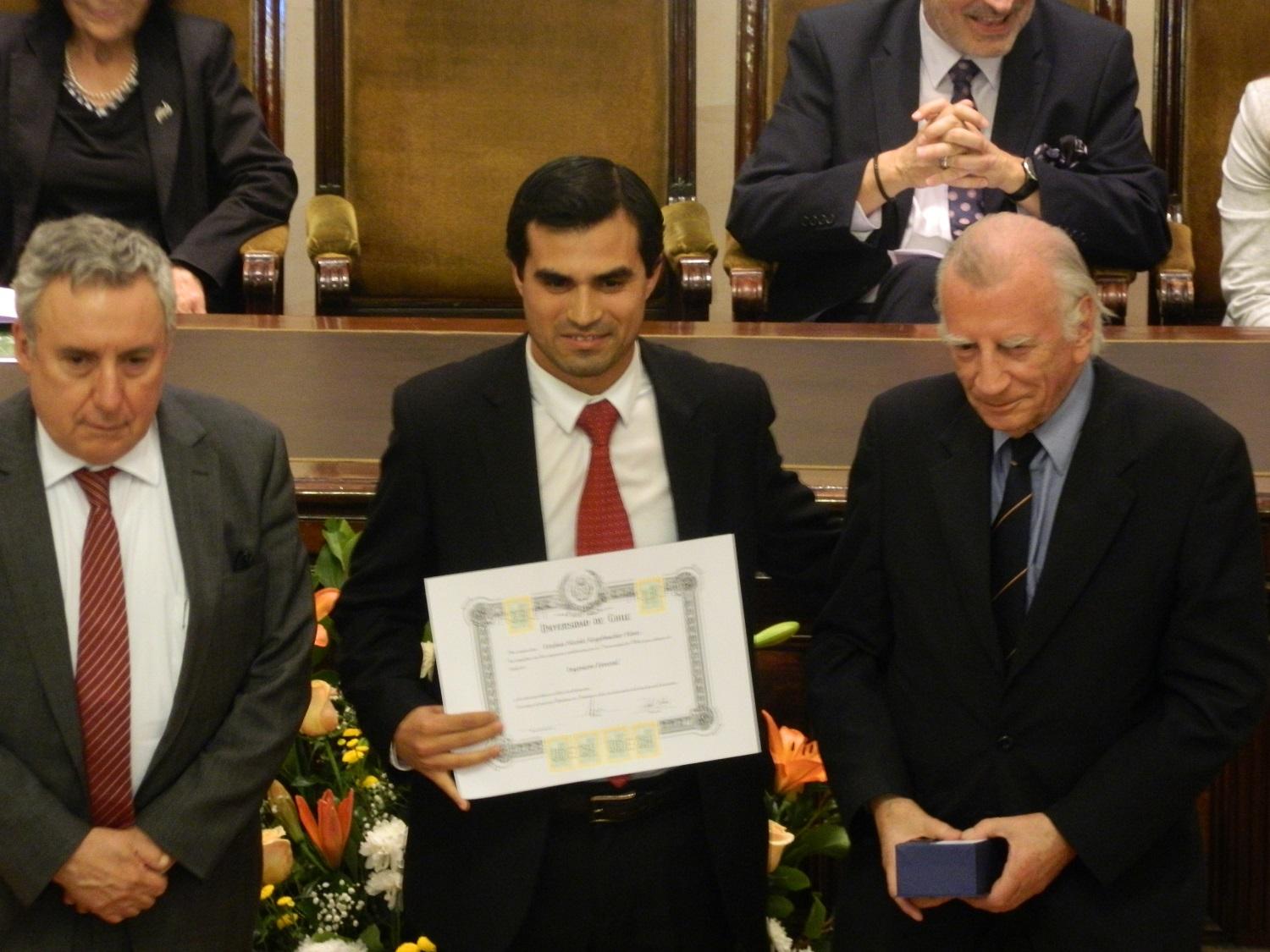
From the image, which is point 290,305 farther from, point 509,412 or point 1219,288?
point 509,412

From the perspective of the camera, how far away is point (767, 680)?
97.0 inches

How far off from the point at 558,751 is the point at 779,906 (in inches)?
19.3

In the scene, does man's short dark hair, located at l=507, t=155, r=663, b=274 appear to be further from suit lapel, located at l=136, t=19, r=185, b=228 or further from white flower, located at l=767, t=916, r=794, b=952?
suit lapel, located at l=136, t=19, r=185, b=228

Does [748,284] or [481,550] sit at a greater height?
[748,284]

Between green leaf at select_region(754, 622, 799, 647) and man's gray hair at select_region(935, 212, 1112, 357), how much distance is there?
52cm

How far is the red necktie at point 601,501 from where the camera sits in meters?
1.99

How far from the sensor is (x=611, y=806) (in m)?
2.00

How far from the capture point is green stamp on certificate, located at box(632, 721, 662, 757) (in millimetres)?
1935

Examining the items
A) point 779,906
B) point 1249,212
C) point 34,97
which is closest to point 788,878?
point 779,906

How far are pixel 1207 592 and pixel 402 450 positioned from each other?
870 mm

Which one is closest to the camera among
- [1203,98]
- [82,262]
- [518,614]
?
[82,262]

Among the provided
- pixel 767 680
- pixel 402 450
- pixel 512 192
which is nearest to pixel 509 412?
pixel 402 450

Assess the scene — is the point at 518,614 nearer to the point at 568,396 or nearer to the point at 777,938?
the point at 568,396

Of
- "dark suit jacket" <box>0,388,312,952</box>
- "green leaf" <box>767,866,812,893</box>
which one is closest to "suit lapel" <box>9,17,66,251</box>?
"dark suit jacket" <box>0,388,312,952</box>
